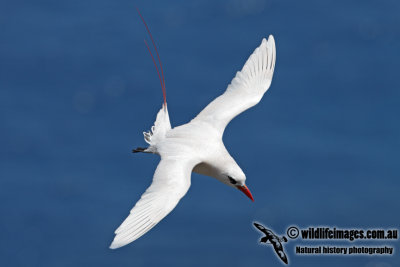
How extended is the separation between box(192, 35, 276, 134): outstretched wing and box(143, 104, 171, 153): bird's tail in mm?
691

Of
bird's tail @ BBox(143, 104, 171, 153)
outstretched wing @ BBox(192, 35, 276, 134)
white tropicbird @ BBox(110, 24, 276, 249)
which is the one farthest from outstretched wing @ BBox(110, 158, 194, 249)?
outstretched wing @ BBox(192, 35, 276, 134)

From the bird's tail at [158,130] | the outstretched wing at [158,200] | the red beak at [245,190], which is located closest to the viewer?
the outstretched wing at [158,200]

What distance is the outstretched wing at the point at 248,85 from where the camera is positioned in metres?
14.9

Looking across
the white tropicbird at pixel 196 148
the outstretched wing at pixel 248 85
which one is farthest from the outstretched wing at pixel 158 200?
the outstretched wing at pixel 248 85

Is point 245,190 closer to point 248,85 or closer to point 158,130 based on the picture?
point 158,130

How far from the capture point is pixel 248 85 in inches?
608

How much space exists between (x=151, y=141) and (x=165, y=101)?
0.95 m

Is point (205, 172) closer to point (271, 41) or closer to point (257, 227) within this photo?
point (257, 227)

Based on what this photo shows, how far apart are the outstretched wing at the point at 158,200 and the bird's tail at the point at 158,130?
115 cm

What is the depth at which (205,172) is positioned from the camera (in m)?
13.4

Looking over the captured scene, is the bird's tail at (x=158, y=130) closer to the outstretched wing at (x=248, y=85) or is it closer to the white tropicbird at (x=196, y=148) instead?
the white tropicbird at (x=196, y=148)

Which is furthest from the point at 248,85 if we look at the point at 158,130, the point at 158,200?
the point at 158,200

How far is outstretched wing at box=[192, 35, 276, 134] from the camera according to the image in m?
14.9

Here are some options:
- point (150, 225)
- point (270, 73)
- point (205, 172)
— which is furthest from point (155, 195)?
point (270, 73)
